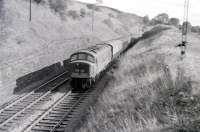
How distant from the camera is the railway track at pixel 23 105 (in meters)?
15.6

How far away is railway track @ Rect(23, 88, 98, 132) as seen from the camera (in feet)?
48.3

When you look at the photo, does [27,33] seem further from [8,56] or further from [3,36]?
[8,56]

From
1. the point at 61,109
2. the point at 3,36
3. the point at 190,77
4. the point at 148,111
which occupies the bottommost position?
the point at 61,109

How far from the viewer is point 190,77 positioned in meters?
14.3

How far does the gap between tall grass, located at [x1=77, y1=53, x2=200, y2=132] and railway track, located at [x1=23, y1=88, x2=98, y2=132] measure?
1.74 metres

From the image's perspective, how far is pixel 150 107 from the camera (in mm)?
12000

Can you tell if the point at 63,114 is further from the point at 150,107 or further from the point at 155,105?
the point at 155,105

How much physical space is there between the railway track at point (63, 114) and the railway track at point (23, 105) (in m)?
1.13

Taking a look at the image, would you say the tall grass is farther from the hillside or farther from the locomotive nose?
the hillside

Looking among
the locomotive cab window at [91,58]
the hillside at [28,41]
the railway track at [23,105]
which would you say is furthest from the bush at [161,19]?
the railway track at [23,105]

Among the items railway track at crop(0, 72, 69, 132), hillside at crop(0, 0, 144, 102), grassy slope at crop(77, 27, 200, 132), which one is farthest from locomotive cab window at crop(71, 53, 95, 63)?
grassy slope at crop(77, 27, 200, 132)

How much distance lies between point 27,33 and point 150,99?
24.5m

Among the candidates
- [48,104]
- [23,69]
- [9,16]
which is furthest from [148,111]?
[9,16]

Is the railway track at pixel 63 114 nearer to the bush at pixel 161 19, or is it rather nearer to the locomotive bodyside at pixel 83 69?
the locomotive bodyside at pixel 83 69
